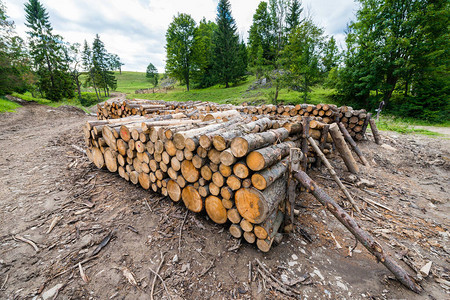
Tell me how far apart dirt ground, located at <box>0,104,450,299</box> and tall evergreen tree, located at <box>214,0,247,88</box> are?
28.4 meters

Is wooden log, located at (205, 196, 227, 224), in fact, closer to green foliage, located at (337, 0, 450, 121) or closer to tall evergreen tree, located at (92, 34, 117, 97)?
green foliage, located at (337, 0, 450, 121)

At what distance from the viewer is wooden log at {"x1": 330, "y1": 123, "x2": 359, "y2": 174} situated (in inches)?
184

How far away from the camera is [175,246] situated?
262cm

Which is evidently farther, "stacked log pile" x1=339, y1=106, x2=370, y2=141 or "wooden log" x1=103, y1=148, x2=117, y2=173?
"stacked log pile" x1=339, y1=106, x2=370, y2=141

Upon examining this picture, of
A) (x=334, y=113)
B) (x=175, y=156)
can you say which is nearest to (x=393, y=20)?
(x=334, y=113)

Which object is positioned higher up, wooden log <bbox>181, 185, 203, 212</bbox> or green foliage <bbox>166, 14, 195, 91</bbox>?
green foliage <bbox>166, 14, 195, 91</bbox>

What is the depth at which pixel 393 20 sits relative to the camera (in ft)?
45.3

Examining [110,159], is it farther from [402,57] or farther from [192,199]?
[402,57]

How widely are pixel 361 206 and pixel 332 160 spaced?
2225 millimetres

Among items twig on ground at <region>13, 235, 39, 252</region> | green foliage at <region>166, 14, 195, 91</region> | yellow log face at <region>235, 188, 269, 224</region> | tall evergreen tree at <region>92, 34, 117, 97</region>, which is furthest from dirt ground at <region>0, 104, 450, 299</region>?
tall evergreen tree at <region>92, 34, 117, 97</region>

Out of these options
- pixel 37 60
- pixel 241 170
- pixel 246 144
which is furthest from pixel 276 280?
pixel 37 60

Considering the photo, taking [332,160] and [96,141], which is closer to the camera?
[96,141]

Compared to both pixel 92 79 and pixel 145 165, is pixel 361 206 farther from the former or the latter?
pixel 92 79

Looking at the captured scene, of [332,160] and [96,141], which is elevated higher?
[96,141]
